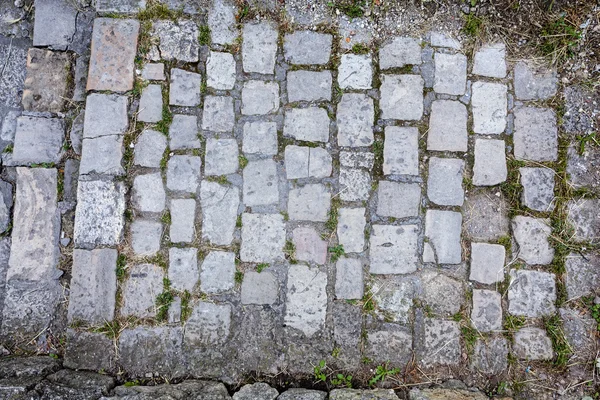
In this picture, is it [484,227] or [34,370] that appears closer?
[34,370]

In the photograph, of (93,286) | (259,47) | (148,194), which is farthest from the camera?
(259,47)

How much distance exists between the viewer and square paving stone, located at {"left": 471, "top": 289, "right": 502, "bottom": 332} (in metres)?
3.63

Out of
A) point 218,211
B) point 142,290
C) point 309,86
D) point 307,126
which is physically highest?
point 309,86

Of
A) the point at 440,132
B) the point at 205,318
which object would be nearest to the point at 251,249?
the point at 205,318

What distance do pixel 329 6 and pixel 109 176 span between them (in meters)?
→ 2.15

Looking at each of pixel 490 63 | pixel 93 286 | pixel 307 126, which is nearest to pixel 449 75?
pixel 490 63

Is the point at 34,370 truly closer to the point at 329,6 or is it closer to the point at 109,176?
the point at 109,176

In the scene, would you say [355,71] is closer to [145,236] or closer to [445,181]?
[445,181]

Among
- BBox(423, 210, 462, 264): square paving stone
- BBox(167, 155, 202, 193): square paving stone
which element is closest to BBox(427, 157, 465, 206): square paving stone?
BBox(423, 210, 462, 264): square paving stone

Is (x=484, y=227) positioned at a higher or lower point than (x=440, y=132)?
lower

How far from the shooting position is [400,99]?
147 inches

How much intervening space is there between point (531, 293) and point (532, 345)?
0.39 m

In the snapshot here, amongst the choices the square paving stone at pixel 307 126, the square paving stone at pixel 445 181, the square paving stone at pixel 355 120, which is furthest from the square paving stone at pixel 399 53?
the square paving stone at pixel 445 181

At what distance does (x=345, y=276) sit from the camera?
363cm
